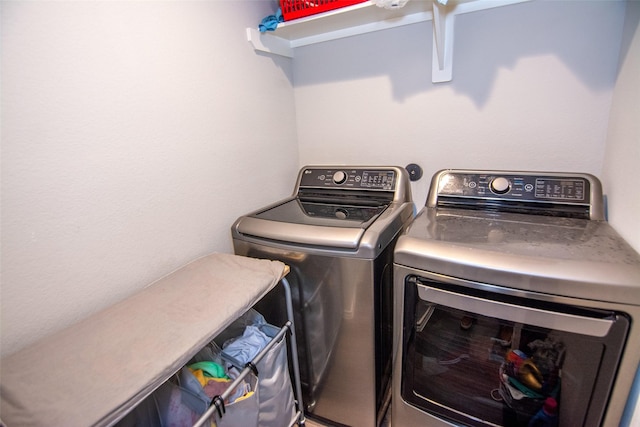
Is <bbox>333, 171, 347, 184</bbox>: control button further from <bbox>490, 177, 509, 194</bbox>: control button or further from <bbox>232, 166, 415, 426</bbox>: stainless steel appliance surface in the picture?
<bbox>490, 177, 509, 194</bbox>: control button

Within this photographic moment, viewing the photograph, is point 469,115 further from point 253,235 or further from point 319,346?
point 319,346

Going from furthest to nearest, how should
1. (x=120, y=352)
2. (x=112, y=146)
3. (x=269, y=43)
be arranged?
(x=269, y=43)
(x=112, y=146)
(x=120, y=352)

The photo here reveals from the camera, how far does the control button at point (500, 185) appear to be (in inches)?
44.4

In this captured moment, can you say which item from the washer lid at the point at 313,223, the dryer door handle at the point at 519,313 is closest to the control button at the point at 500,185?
the washer lid at the point at 313,223

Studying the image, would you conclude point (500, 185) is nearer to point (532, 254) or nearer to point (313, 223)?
point (532, 254)

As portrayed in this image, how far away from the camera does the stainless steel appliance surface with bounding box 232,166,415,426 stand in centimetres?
101

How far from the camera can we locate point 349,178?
1.44m

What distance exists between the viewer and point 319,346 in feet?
3.84

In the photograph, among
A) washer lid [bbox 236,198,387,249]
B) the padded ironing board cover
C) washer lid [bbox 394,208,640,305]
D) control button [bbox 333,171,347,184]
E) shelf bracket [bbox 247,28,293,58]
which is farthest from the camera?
control button [bbox 333,171,347,184]

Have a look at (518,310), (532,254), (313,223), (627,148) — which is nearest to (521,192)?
(627,148)

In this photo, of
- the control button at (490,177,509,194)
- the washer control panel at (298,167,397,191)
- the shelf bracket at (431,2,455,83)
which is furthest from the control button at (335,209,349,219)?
the shelf bracket at (431,2,455,83)

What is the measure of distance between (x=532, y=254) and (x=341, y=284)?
1.81 feet

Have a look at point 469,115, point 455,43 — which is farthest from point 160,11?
point 469,115

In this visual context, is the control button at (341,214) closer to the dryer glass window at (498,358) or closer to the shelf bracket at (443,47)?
the dryer glass window at (498,358)
